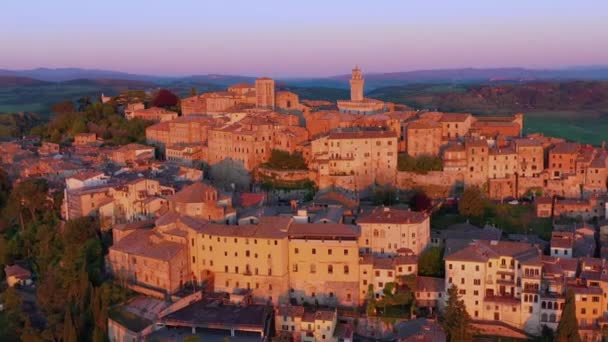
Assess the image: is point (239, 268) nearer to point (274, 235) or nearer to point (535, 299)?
point (274, 235)

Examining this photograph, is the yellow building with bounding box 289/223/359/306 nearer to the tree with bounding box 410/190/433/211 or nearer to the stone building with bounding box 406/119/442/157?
the tree with bounding box 410/190/433/211

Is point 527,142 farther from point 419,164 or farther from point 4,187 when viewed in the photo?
point 4,187

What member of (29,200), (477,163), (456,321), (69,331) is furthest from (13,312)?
(477,163)

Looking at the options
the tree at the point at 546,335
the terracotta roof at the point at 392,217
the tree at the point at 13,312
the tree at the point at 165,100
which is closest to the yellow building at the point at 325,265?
the terracotta roof at the point at 392,217

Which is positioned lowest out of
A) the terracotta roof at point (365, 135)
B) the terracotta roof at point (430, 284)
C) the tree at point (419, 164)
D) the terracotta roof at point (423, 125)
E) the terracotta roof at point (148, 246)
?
the terracotta roof at point (430, 284)

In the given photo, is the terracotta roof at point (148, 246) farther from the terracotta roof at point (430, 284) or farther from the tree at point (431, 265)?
the tree at point (431, 265)

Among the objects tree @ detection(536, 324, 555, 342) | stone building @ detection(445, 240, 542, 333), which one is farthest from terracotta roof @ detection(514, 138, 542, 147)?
tree @ detection(536, 324, 555, 342)
